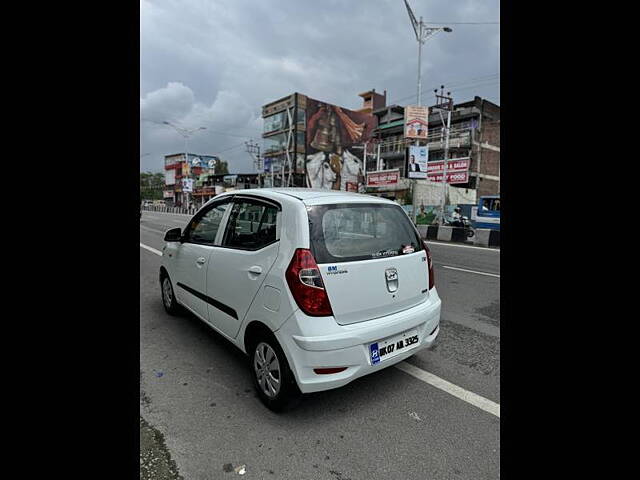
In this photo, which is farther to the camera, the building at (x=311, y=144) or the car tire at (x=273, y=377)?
the building at (x=311, y=144)

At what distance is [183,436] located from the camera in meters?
2.44

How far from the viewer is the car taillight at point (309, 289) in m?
2.46

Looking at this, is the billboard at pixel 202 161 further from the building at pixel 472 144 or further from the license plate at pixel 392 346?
the license plate at pixel 392 346

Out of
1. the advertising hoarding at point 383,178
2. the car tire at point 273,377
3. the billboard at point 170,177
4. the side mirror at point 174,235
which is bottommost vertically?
the car tire at point 273,377

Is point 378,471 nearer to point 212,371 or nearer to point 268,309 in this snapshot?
point 268,309

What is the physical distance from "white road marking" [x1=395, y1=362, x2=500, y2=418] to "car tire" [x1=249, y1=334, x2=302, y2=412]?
1.13 metres

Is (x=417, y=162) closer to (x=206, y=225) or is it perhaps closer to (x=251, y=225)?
(x=206, y=225)

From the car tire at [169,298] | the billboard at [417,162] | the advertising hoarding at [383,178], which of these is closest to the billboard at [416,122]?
the billboard at [417,162]

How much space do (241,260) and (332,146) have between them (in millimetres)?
Result: 50007

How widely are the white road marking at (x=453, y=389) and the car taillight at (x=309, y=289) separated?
1.25m

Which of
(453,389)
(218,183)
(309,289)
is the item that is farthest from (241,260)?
(218,183)

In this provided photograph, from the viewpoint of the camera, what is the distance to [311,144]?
49.6 metres
